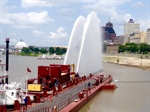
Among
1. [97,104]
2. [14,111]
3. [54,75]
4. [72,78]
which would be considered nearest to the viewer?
[14,111]

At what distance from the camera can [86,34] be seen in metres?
49.8

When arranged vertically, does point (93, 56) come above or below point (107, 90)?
above

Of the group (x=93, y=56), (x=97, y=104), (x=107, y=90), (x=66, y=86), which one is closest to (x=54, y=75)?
(x=66, y=86)

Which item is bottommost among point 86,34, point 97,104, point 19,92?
point 97,104

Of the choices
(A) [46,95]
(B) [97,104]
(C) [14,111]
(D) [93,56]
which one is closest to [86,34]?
(D) [93,56]

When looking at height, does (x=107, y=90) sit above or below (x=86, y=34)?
below

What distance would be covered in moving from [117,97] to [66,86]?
626cm

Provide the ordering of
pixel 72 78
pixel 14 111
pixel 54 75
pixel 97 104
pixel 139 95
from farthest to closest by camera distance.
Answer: pixel 72 78 → pixel 139 95 → pixel 54 75 → pixel 97 104 → pixel 14 111

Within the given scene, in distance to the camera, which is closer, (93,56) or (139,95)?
(139,95)

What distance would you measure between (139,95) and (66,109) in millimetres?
17419

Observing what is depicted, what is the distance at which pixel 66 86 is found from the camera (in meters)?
35.7

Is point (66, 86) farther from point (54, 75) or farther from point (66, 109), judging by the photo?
point (66, 109)

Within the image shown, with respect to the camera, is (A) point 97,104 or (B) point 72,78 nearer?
(A) point 97,104

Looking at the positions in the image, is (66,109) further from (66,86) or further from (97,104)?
(66,86)
